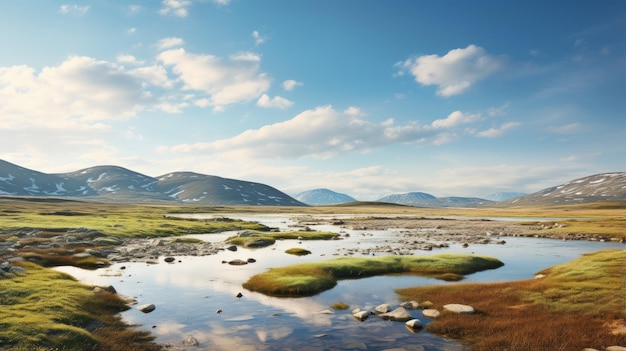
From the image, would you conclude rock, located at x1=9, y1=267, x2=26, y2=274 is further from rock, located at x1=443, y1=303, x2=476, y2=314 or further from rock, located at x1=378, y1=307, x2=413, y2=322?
rock, located at x1=443, y1=303, x2=476, y2=314

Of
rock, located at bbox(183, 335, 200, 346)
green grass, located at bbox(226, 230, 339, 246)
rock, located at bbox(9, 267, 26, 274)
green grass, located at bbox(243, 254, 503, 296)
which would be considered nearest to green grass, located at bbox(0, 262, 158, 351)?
rock, located at bbox(9, 267, 26, 274)

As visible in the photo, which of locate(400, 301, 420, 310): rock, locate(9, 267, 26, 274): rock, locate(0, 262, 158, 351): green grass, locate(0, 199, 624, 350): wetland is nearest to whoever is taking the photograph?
locate(0, 262, 158, 351): green grass

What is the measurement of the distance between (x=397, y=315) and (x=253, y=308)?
1070cm

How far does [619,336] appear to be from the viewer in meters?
20.8

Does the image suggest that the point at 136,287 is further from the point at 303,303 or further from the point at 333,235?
the point at 333,235

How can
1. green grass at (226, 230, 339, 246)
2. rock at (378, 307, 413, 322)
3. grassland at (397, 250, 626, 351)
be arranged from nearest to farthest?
grassland at (397, 250, 626, 351)
rock at (378, 307, 413, 322)
green grass at (226, 230, 339, 246)

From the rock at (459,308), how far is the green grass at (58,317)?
19.6 metres

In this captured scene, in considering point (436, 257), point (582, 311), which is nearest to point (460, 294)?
point (582, 311)

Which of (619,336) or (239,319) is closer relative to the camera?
(619,336)

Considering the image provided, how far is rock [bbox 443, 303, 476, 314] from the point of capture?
26781 mm

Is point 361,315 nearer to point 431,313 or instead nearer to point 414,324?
point 414,324

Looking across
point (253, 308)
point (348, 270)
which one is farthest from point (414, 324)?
point (348, 270)

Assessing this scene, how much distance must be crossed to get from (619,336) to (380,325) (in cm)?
1297

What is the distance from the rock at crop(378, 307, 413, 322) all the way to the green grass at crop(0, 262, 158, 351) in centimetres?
1467
